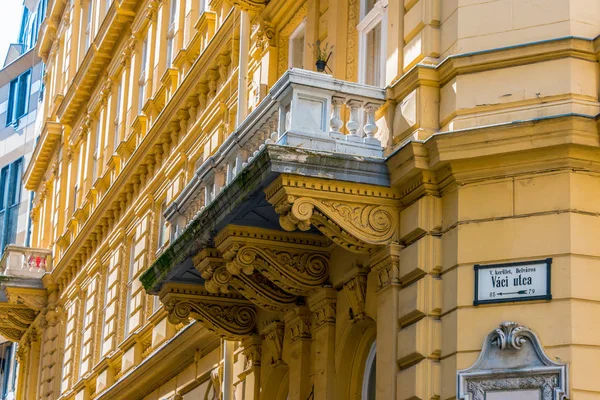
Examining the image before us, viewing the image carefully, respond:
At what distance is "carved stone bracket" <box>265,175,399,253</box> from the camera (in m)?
15.6

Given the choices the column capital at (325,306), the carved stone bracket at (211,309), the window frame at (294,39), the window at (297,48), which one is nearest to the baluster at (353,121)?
the column capital at (325,306)

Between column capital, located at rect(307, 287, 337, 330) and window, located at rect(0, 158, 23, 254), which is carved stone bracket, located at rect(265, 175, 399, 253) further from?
window, located at rect(0, 158, 23, 254)

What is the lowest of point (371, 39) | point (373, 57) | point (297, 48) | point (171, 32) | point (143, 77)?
point (373, 57)

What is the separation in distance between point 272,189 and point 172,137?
11824mm

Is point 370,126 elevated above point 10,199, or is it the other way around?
point 10,199

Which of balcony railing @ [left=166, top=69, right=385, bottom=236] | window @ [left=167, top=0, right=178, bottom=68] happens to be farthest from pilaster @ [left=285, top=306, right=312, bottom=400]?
window @ [left=167, top=0, right=178, bottom=68]

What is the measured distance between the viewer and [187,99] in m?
26.1

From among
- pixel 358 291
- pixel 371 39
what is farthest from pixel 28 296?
pixel 358 291

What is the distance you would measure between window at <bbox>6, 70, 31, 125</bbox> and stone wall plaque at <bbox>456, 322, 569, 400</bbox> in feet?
138

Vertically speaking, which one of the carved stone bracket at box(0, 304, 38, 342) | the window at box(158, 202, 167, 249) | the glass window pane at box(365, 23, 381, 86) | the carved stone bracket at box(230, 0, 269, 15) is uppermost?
the carved stone bracket at box(230, 0, 269, 15)

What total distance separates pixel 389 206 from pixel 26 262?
24.2m

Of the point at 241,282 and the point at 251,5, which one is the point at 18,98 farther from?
the point at 241,282

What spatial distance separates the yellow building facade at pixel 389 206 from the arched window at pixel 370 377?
3 cm

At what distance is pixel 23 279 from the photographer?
3800 centimetres
